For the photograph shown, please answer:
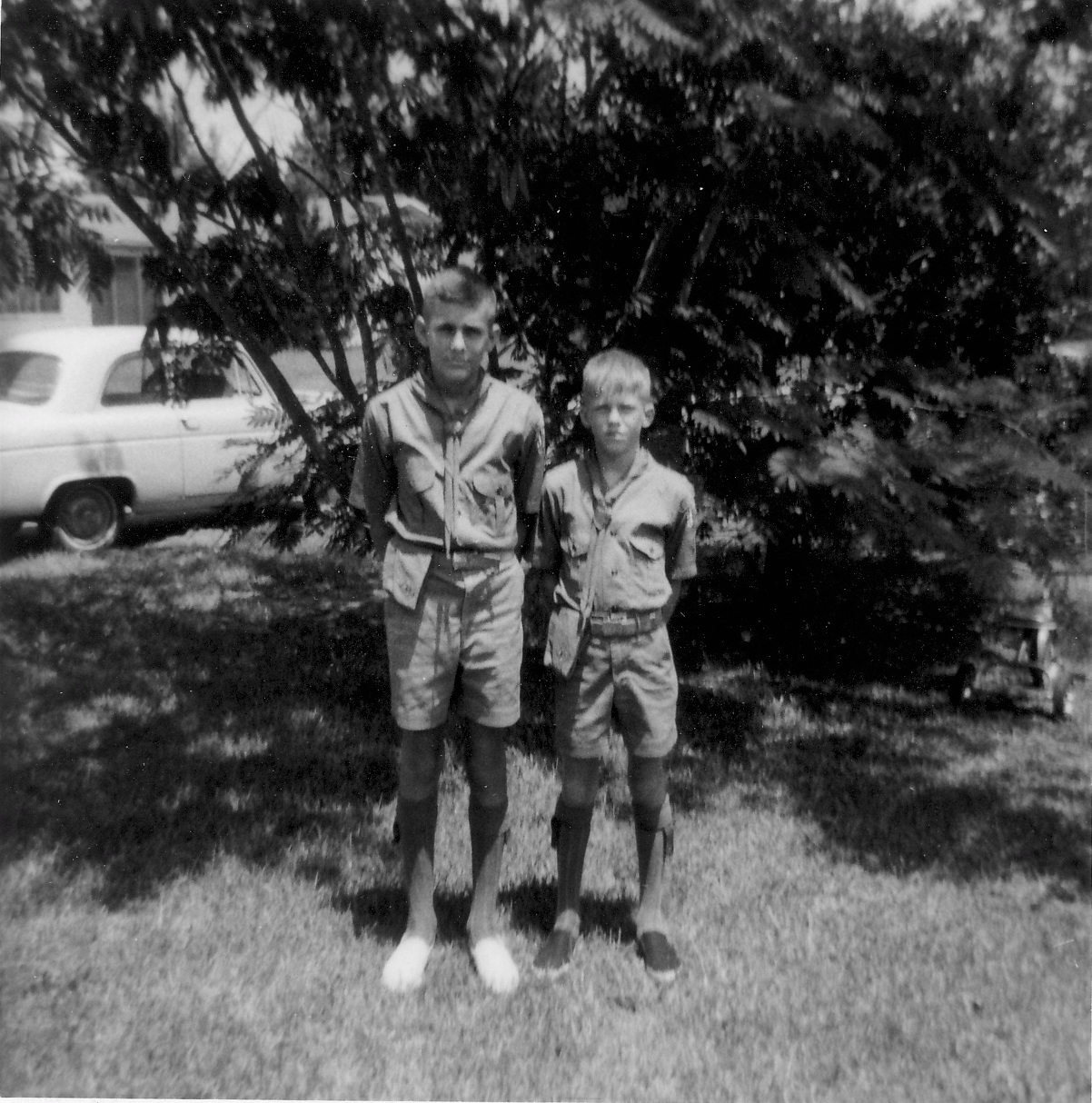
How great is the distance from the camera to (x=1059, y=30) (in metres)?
3.52

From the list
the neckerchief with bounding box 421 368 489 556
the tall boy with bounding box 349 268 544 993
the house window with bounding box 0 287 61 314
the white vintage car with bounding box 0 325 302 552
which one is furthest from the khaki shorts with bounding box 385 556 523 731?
the white vintage car with bounding box 0 325 302 552

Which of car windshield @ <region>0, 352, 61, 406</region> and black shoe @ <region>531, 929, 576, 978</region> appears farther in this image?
car windshield @ <region>0, 352, 61, 406</region>

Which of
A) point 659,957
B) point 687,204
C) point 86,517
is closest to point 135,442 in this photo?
point 86,517

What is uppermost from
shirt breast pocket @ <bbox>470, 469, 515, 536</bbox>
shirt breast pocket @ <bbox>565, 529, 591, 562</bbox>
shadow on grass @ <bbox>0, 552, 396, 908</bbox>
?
shirt breast pocket @ <bbox>470, 469, 515, 536</bbox>

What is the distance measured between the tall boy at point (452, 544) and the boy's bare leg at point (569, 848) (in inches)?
5.6

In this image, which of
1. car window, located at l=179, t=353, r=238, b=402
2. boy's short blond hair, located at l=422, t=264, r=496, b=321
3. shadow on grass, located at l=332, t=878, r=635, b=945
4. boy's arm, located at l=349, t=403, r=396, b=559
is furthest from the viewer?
car window, located at l=179, t=353, r=238, b=402

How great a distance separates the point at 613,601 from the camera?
114 inches

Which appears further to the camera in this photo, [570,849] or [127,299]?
[127,299]

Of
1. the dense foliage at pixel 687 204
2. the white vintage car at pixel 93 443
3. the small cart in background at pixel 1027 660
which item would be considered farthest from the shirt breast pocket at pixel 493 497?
the white vintage car at pixel 93 443

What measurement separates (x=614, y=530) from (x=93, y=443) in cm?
651

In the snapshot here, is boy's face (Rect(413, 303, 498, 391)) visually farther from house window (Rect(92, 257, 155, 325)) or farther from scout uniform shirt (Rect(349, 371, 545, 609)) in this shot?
house window (Rect(92, 257, 155, 325))

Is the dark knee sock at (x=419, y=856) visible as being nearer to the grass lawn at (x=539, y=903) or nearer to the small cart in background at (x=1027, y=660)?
the grass lawn at (x=539, y=903)

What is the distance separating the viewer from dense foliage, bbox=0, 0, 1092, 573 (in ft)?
11.0

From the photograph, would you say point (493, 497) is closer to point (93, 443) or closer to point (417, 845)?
point (417, 845)
